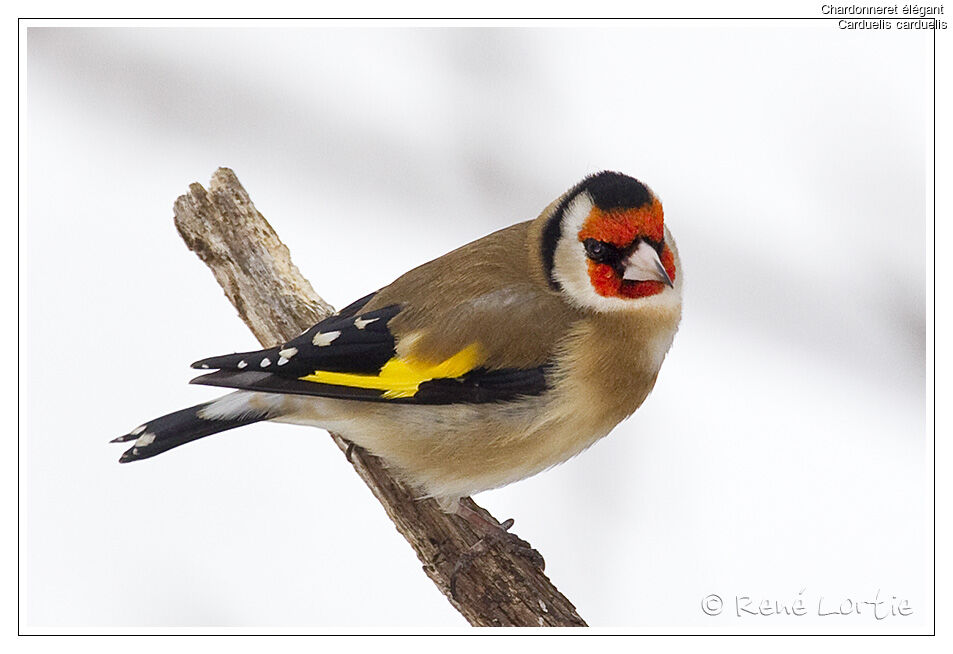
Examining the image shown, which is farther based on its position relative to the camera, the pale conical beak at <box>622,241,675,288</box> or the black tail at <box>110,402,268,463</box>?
the black tail at <box>110,402,268,463</box>

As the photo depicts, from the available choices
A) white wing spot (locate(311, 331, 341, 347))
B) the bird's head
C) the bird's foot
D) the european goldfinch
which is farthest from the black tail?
the bird's head

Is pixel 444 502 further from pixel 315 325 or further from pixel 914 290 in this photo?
pixel 914 290

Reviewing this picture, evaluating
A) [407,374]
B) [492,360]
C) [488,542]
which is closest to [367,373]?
[407,374]

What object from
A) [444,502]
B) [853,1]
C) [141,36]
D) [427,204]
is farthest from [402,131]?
[853,1]

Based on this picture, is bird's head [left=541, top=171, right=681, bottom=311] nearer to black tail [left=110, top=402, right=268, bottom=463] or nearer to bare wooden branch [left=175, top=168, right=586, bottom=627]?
bare wooden branch [left=175, top=168, right=586, bottom=627]

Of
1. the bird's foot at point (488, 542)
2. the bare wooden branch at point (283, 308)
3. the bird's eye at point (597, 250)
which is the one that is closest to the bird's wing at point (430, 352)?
the bird's eye at point (597, 250)

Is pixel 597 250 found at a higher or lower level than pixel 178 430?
higher

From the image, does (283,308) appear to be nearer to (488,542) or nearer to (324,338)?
(324,338)
